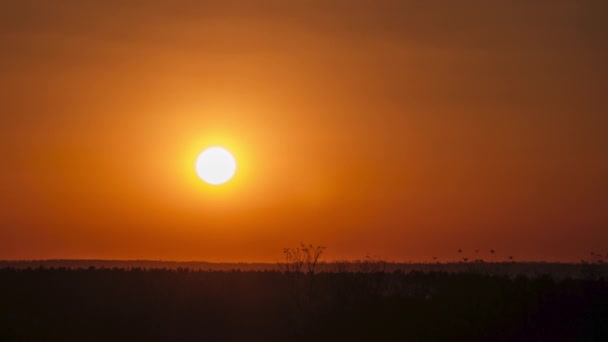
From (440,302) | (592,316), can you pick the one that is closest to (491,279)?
(440,302)

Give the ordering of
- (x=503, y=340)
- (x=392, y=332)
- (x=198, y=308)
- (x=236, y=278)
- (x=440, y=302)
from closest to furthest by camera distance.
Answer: (x=503, y=340) < (x=392, y=332) < (x=440, y=302) < (x=198, y=308) < (x=236, y=278)

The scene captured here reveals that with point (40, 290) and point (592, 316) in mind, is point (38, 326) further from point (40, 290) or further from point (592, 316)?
point (592, 316)

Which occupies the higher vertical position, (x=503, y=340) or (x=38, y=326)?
(x=38, y=326)

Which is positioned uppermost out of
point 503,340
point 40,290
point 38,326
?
point 40,290

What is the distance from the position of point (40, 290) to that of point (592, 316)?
23.2 m

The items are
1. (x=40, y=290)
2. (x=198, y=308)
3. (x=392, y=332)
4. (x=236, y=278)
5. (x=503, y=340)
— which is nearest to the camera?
(x=503, y=340)

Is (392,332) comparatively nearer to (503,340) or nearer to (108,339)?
(503,340)

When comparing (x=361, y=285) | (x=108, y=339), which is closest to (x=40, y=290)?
(x=108, y=339)

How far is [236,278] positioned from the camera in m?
50.8

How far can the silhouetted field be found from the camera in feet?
107

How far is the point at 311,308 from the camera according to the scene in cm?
3903

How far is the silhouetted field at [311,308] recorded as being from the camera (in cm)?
3272

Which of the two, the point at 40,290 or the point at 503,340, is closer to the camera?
the point at 503,340

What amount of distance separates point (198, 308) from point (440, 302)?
29.9ft
